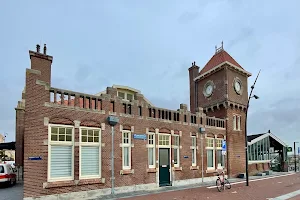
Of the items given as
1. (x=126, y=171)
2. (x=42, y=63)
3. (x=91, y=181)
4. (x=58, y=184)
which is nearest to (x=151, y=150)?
(x=126, y=171)

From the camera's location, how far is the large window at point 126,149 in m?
15.3

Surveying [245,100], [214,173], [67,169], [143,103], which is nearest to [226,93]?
[245,100]

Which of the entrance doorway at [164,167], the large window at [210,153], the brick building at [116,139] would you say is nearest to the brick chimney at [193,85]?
the brick building at [116,139]

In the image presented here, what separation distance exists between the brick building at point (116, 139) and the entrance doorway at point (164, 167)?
6 cm

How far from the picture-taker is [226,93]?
78.3 feet

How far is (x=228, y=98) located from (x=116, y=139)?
1313cm

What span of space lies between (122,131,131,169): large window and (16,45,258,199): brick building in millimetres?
59

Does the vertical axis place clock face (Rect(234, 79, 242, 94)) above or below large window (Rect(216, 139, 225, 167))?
above

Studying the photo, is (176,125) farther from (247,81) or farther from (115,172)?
(247,81)

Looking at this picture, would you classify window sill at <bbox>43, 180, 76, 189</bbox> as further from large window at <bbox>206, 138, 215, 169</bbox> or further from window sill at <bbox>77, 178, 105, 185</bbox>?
large window at <bbox>206, 138, 215, 169</bbox>

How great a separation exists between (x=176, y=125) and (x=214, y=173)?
20.4ft

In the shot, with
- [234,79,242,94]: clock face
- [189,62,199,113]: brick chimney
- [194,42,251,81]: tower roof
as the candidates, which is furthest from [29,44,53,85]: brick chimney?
[234,79,242,94]: clock face

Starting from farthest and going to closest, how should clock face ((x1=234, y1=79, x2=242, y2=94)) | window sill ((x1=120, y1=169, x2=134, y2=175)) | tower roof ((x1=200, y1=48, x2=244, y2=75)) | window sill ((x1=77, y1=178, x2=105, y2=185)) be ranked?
tower roof ((x1=200, y1=48, x2=244, y2=75)) < clock face ((x1=234, y1=79, x2=242, y2=94)) < window sill ((x1=120, y1=169, x2=134, y2=175)) < window sill ((x1=77, y1=178, x2=105, y2=185))

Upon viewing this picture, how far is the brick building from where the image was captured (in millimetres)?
12008
